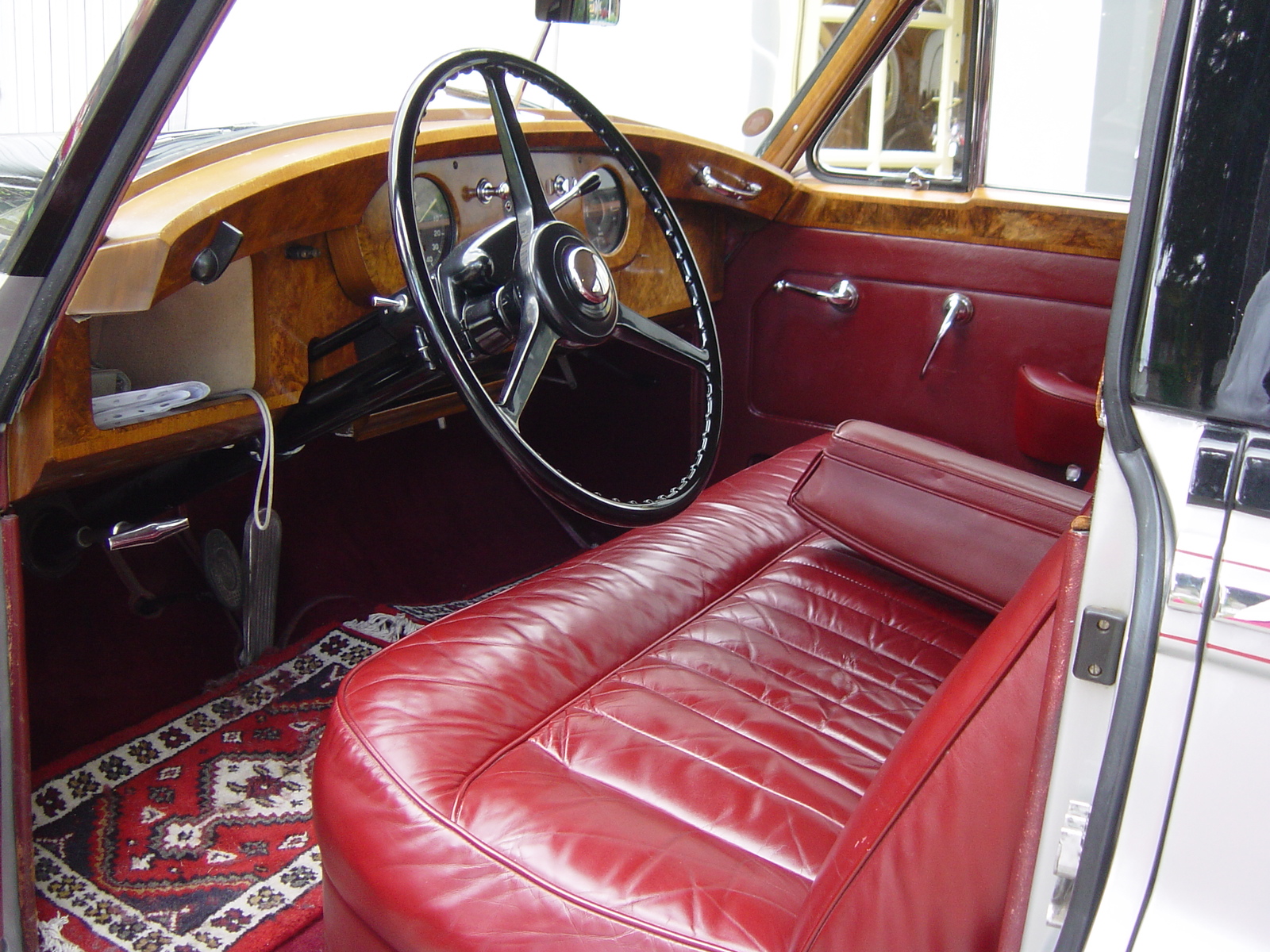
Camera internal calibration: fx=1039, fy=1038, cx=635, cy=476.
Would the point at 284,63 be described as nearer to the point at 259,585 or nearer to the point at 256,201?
the point at 256,201

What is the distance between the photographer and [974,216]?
2084mm

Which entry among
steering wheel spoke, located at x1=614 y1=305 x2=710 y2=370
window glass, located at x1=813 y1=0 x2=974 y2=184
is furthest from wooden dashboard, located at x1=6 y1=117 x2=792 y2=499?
window glass, located at x1=813 y1=0 x2=974 y2=184

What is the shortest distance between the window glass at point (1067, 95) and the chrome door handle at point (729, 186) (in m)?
0.49

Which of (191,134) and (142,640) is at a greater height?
(191,134)

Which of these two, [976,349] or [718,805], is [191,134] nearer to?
[718,805]

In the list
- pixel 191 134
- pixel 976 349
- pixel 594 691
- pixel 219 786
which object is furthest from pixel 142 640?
pixel 976 349

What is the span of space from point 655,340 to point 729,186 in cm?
80

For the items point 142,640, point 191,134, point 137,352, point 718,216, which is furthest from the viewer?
point 718,216

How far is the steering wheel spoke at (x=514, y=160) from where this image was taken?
132cm

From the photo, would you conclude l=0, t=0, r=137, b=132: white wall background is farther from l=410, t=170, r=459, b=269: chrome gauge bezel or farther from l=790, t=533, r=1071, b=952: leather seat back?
l=790, t=533, r=1071, b=952: leather seat back

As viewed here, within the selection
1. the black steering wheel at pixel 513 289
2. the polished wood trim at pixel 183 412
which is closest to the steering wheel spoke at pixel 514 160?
the black steering wheel at pixel 513 289

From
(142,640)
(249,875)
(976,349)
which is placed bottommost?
(249,875)

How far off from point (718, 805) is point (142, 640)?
1.33m

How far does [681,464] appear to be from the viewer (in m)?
2.57
